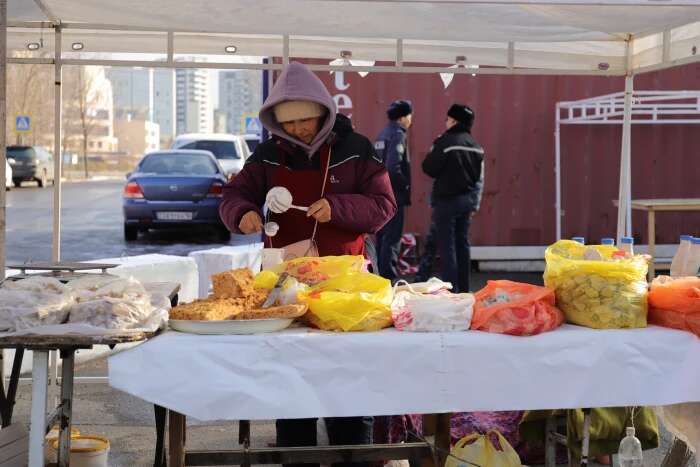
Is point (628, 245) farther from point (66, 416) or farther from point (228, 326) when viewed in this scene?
point (66, 416)

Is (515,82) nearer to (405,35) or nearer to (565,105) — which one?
(565,105)

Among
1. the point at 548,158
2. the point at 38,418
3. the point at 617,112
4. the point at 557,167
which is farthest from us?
the point at 548,158

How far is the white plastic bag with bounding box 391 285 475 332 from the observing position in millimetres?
3391

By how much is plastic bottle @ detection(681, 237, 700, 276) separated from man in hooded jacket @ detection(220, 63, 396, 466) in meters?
1.26

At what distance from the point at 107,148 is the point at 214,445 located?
116326 mm

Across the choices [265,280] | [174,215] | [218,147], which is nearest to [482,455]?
[265,280]

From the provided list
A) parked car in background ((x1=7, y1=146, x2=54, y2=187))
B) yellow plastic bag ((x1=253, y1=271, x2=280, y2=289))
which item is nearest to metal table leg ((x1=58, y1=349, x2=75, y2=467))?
yellow plastic bag ((x1=253, y1=271, x2=280, y2=289))

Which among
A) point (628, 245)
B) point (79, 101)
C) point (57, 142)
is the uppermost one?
point (79, 101)

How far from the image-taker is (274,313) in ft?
11.0

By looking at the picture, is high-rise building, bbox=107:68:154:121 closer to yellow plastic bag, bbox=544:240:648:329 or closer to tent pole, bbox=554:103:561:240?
tent pole, bbox=554:103:561:240

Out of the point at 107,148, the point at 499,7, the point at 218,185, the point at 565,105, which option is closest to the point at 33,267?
the point at 499,7

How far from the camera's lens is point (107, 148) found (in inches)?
4636

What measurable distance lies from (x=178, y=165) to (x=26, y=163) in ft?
76.6

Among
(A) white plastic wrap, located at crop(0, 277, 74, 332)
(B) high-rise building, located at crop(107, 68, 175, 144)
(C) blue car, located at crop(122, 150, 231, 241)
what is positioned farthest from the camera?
(B) high-rise building, located at crop(107, 68, 175, 144)
